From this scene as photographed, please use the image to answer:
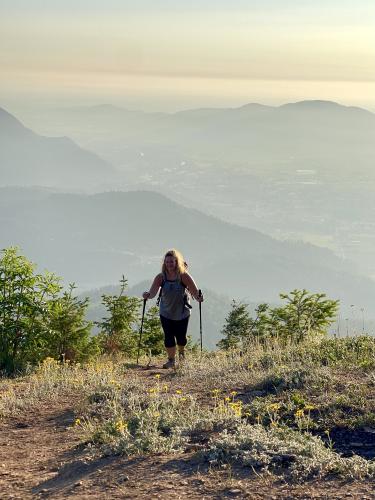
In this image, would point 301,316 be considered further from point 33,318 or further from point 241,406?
point 241,406

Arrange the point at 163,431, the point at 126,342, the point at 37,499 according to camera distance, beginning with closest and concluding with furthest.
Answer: the point at 37,499
the point at 163,431
the point at 126,342

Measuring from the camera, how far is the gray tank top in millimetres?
11633

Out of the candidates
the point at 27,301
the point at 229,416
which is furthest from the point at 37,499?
the point at 27,301

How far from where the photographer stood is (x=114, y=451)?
6.38 m

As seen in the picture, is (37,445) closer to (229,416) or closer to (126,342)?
(229,416)

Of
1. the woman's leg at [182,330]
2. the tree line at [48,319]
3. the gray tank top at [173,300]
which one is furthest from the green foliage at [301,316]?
the gray tank top at [173,300]

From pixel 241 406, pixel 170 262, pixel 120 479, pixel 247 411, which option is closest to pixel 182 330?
pixel 170 262

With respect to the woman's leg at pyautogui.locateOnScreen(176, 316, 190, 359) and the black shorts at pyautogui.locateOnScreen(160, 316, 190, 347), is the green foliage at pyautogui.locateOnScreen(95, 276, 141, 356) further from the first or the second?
the black shorts at pyautogui.locateOnScreen(160, 316, 190, 347)

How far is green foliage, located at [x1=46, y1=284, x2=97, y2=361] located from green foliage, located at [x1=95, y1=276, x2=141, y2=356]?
3774 mm

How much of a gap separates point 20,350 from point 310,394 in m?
7.36

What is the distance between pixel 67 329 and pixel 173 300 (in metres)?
4.10

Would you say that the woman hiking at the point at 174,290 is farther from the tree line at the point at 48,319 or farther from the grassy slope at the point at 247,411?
the tree line at the point at 48,319

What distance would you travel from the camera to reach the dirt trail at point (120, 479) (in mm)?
5328

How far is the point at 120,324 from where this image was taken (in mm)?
19750
